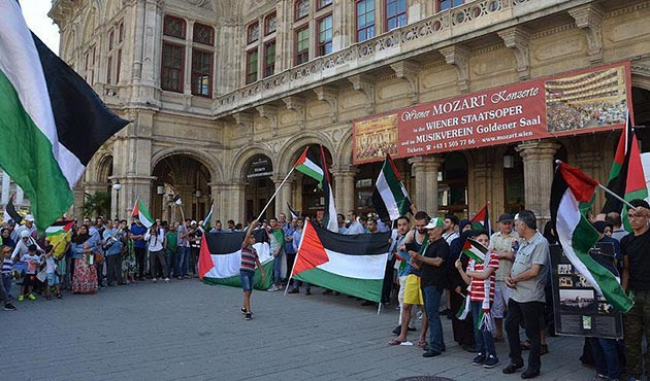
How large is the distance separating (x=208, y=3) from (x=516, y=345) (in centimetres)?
2329

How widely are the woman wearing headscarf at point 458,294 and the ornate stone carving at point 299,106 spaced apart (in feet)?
43.9

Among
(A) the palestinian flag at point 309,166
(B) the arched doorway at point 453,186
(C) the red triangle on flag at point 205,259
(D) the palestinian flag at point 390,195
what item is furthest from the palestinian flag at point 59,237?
(B) the arched doorway at point 453,186

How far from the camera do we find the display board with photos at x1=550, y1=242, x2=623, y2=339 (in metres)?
5.31

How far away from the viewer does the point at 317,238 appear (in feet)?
36.2

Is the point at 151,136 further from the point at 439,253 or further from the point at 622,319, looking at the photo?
the point at 622,319

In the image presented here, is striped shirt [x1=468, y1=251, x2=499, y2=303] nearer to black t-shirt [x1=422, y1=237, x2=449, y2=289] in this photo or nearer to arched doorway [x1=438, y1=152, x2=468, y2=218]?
black t-shirt [x1=422, y1=237, x2=449, y2=289]

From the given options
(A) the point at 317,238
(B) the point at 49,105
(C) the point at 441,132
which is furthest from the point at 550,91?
(B) the point at 49,105

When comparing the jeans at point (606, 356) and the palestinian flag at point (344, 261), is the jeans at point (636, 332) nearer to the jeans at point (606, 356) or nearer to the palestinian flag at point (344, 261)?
the jeans at point (606, 356)

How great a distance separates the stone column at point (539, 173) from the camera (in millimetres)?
12586

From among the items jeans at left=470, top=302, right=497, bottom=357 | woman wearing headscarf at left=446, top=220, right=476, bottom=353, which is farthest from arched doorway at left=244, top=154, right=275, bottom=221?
jeans at left=470, top=302, right=497, bottom=357

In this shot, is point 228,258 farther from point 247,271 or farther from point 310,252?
point 247,271

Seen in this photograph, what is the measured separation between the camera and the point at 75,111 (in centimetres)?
385

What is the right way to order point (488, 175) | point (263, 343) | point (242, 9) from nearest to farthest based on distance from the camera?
point (263, 343), point (488, 175), point (242, 9)

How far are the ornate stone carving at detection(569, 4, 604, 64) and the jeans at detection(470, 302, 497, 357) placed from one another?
340 inches
